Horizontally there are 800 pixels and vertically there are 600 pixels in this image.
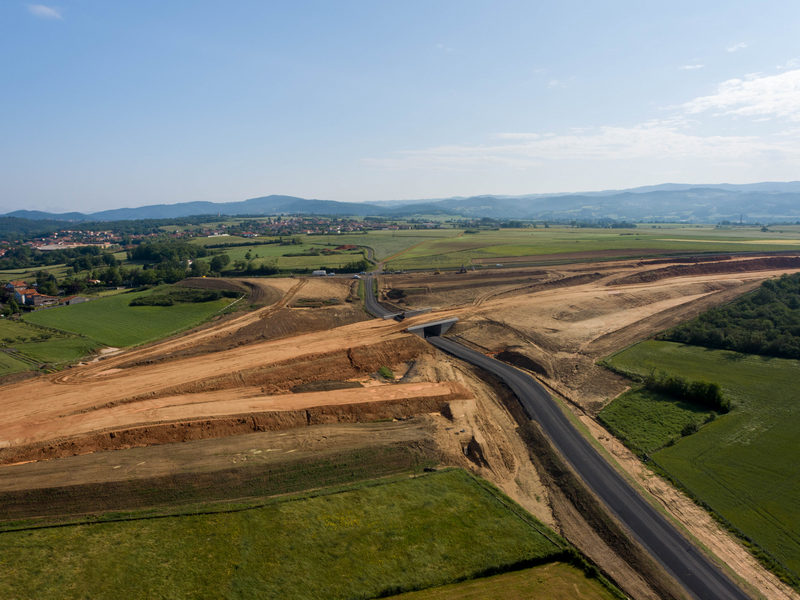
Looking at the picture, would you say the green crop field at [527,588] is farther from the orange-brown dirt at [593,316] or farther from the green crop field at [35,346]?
the green crop field at [35,346]

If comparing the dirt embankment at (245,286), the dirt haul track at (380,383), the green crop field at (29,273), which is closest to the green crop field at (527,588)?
the dirt haul track at (380,383)

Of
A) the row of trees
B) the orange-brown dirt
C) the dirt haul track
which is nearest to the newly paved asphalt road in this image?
the orange-brown dirt

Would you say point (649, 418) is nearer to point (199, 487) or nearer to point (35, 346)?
point (199, 487)

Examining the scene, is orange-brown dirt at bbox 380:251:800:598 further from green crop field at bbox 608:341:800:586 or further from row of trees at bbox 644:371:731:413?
row of trees at bbox 644:371:731:413

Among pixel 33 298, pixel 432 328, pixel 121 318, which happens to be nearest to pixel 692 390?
pixel 432 328

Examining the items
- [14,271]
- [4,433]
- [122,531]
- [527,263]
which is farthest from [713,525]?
[14,271]
